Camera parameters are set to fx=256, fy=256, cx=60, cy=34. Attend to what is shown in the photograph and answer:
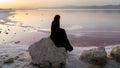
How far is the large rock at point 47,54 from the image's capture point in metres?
9.70

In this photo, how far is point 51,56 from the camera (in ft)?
32.0

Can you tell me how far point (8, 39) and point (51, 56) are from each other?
679 cm

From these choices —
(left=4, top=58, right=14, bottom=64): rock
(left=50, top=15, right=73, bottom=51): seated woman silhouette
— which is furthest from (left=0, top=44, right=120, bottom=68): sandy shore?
(left=50, top=15, right=73, bottom=51): seated woman silhouette

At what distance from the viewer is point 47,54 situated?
32.1 feet

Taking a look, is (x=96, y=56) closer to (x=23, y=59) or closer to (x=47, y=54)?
(x=47, y=54)

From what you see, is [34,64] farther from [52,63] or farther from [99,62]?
[99,62]

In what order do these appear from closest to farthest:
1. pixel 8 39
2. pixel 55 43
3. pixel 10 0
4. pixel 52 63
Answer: pixel 52 63 < pixel 55 43 < pixel 8 39 < pixel 10 0

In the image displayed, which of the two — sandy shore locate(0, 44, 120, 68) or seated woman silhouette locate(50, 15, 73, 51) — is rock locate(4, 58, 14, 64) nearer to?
sandy shore locate(0, 44, 120, 68)

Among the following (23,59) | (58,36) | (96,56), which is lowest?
(23,59)

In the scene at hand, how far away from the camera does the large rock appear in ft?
31.8

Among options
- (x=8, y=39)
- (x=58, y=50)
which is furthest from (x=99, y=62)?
(x=8, y=39)

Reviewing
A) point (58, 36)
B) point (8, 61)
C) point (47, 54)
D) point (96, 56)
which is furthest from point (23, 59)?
point (96, 56)

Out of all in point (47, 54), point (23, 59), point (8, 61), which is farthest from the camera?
point (23, 59)

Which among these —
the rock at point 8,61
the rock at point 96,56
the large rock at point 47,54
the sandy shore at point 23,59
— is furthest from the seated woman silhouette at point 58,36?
the rock at point 8,61
